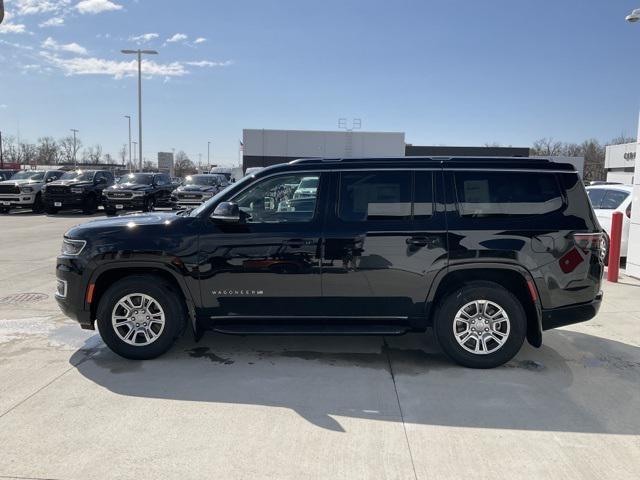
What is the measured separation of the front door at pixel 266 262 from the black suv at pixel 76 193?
63.5ft

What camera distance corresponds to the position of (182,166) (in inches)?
4262

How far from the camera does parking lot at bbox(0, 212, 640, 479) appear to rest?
3180mm

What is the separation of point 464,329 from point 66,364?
3717 mm

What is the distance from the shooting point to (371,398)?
411 cm

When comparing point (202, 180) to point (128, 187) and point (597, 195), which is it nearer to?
point (128, 187)

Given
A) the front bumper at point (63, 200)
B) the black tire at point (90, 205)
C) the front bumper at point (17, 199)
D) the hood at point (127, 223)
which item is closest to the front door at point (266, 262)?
the hood at point (127, 223)

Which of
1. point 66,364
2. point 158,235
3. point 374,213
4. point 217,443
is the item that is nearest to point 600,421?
point 374,213

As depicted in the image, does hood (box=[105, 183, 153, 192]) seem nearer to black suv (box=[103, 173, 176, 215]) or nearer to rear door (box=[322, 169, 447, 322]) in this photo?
black suv (box=[103, 173, 176, 215])

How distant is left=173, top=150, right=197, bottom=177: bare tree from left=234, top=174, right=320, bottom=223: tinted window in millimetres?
92729

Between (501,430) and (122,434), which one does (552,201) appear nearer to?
(501,430)

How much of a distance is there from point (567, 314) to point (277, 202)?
2.85 metres

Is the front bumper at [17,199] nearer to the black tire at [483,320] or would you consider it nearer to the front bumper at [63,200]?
the front bumper at [63,200]

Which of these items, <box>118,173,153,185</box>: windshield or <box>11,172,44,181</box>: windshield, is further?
<box>11,172,44,181</box>: windshield

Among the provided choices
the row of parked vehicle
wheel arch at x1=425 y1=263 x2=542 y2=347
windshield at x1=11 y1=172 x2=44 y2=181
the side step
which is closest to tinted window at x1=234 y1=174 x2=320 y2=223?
the side step
